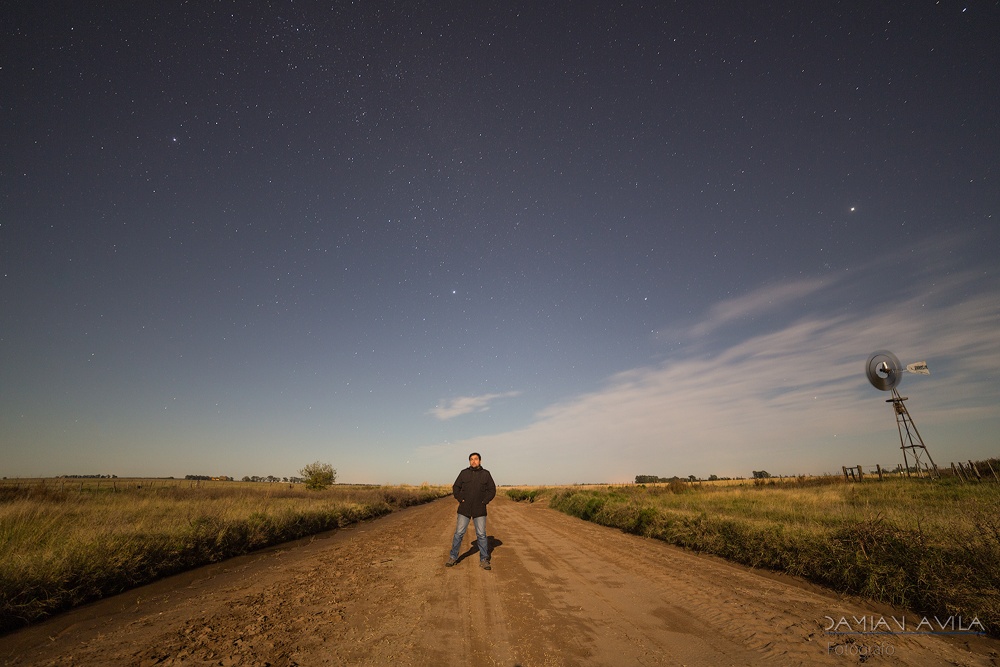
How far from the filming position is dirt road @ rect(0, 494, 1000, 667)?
158 inches

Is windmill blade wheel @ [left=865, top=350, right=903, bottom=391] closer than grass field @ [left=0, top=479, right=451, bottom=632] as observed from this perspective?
No

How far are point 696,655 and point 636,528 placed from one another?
36.5 ft

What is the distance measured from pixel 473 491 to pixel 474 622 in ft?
12.5

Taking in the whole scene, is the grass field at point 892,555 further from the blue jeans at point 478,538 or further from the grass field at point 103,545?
the grass field at point 103,545

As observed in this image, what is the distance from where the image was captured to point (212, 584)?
23.4ft

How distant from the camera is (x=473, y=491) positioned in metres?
8.72

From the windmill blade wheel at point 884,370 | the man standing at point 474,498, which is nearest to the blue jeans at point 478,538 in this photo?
the man standing at point 474,498

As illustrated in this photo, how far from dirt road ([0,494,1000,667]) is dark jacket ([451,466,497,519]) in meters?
1.09

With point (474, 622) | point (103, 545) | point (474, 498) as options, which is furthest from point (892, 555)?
point (103, 545)

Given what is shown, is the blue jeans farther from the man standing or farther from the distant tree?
the distant tree

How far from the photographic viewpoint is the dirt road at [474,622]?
13.2ft

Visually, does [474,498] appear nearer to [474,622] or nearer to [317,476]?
[474,622]

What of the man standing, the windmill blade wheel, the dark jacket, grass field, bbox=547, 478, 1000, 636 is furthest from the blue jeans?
the windmill blade wheel

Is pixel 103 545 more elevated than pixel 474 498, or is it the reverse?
pixel 474 498
